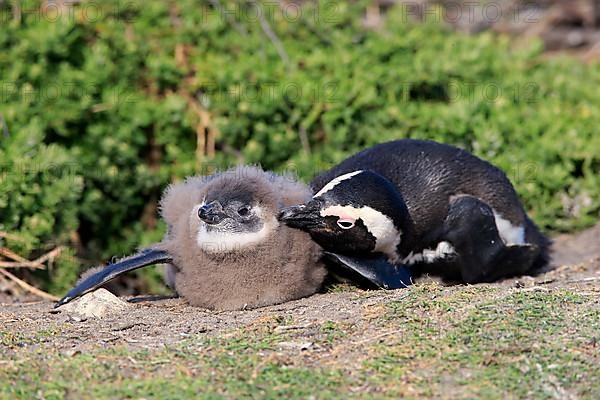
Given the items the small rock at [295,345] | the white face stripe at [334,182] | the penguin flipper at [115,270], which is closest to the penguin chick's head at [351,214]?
the white face stripe at [334,182]

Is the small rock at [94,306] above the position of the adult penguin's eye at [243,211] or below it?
below

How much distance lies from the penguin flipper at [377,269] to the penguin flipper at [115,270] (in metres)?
0.80

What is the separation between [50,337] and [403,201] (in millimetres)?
1789

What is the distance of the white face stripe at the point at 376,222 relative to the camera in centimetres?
437

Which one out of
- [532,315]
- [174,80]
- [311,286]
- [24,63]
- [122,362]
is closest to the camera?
[122,362]

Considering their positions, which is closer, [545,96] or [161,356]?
[161,356]

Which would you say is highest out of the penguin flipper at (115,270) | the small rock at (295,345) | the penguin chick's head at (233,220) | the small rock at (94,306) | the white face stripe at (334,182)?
the white face stripe at (334,182)

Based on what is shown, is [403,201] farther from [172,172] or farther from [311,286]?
[172,172]

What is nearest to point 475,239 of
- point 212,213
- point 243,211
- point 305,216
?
point 305,216

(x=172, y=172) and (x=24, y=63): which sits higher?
(x=24, y=63)

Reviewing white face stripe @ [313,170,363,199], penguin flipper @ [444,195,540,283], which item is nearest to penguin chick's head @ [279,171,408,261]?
white face stripe @ [313,170,363,199]

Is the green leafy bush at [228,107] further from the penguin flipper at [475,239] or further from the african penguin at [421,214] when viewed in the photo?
the penguin flipper at [475,239]

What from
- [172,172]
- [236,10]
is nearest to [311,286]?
[172,172]

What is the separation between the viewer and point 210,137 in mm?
6770
